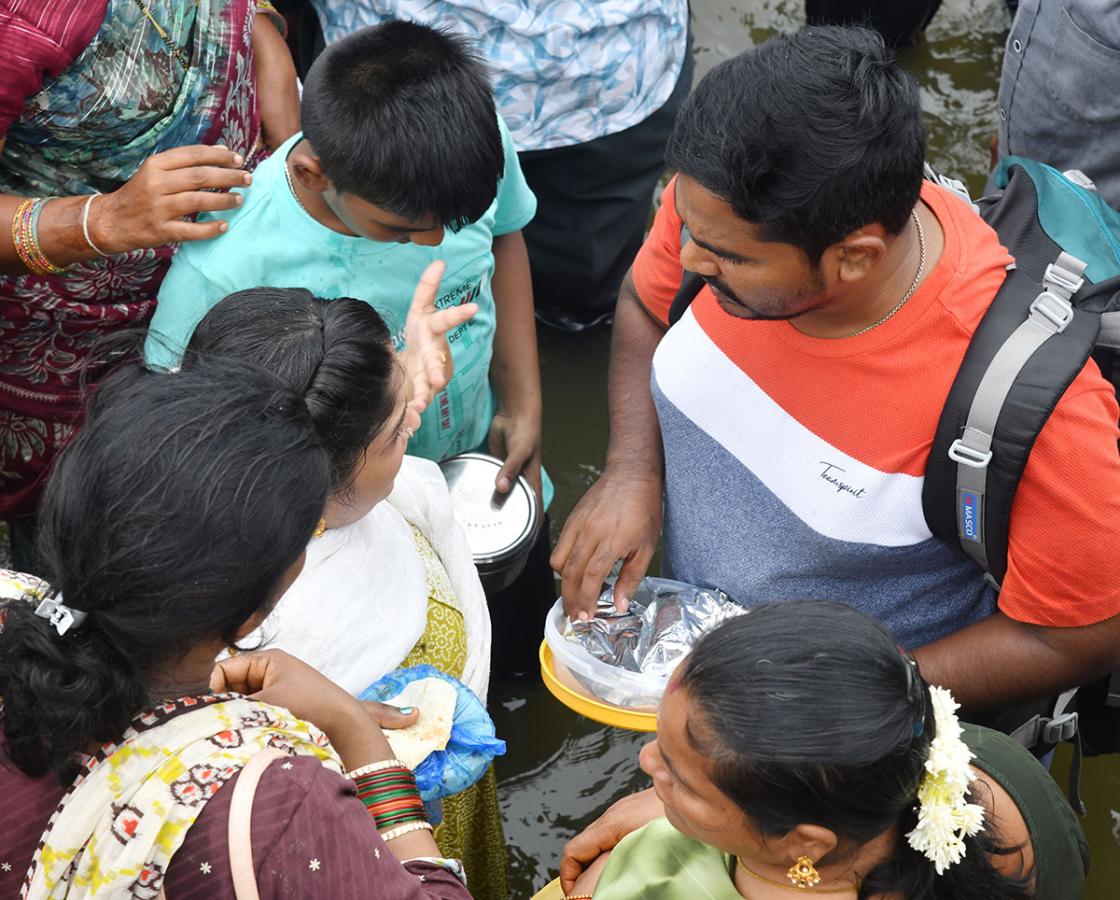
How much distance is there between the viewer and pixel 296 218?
Result: 2.23m

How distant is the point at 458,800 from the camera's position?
2229 mm

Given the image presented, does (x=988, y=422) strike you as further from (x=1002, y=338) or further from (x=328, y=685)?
(x=328, y=685)

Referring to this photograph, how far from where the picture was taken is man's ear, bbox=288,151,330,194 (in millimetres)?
2186

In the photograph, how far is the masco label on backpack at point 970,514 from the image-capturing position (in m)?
1.83

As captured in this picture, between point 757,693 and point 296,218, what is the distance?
4.40ft

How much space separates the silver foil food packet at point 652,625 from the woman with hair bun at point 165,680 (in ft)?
2.57

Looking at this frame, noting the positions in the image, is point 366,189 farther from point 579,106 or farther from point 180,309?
point 579,106

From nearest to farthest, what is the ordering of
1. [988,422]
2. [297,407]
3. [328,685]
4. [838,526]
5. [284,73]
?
[297,407], [328,685], [988,422], [838,526], [284,73]

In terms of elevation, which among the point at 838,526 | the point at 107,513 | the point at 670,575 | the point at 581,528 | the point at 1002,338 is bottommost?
the point at 670,575

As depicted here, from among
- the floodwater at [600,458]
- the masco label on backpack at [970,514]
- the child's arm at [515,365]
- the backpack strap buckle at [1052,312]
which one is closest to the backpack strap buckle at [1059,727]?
the masco label on backpack at [970,514]

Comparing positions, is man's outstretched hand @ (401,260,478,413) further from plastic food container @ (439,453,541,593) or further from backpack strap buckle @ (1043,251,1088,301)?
backpack strap buckle @ (1043,251,1088,301)

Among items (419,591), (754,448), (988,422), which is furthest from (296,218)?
(988,422)

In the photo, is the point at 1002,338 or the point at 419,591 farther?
the point at 419,591

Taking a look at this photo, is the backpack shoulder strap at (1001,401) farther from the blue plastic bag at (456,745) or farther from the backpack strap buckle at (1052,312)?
the blue plastic bag at (456,745)
